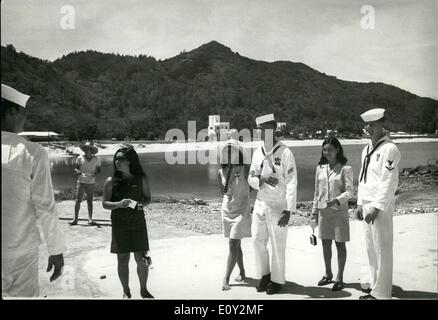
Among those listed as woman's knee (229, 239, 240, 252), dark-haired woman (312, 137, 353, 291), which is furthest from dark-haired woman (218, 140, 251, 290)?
dark-haired woman (312, 137, 353, 291)

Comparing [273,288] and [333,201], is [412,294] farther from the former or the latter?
[273,288]

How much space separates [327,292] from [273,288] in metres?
0.57

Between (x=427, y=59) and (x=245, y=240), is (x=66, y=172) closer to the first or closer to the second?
(x=245, y=240)

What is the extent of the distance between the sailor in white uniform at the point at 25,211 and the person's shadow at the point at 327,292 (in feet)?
7.72

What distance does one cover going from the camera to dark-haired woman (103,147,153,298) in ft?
13.6

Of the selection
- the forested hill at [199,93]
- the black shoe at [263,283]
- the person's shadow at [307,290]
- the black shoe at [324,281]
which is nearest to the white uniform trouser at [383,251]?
the person's shadow at [307,290]

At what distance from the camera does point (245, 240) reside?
6641mm

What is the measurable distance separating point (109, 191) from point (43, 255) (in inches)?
104

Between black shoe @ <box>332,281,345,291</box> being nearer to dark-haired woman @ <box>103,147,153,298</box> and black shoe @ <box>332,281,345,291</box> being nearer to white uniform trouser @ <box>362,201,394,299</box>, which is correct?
white uniform trouser @ <box>362,201,394,299</box>

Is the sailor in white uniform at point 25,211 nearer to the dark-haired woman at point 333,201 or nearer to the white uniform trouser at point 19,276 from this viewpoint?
the white uniform trouser at point 19,276

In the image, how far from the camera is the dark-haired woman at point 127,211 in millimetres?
4145

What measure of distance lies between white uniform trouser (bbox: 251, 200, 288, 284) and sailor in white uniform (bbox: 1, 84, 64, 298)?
2.23 meters

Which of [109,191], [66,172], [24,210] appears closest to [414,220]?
[109,191]

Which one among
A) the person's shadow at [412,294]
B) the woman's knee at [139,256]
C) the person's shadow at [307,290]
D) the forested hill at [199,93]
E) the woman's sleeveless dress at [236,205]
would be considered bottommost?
the person's shadow at [307,290]
